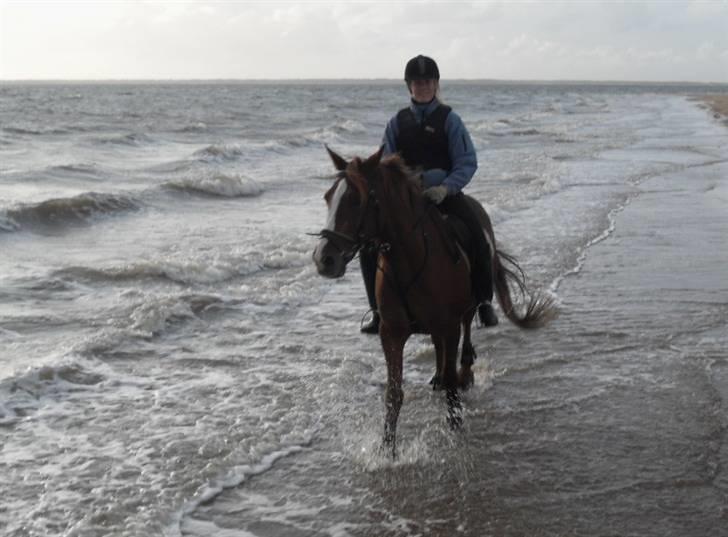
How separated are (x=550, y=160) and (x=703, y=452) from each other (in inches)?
937

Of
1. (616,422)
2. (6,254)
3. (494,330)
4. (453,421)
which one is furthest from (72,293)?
(616,422)

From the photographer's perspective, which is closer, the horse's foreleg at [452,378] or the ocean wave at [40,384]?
the horse's foreleg at [452,378]

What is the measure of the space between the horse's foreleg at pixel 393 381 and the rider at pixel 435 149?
1.31 feet

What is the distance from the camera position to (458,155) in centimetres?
593

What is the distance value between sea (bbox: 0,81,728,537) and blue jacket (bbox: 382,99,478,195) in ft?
6.06

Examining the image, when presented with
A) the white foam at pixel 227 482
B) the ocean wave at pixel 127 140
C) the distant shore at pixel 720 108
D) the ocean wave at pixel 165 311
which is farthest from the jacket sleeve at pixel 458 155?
the distant shore at pixel 720 108

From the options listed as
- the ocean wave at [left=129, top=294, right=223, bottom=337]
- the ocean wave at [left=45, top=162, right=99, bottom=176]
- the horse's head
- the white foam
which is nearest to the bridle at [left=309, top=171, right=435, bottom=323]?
the horse's head

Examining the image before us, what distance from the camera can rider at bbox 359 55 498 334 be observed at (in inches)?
229

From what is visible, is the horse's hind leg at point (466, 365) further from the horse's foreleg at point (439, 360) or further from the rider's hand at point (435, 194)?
the rider's hand at point (435, 194)

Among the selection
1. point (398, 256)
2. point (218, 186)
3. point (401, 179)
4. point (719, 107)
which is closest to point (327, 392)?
point (398, 256)

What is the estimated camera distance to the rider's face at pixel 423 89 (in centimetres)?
584

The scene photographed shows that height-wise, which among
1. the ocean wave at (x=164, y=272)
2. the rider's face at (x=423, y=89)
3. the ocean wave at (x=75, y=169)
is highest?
the rider's face at (x=423, y=89)

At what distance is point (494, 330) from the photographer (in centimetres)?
874

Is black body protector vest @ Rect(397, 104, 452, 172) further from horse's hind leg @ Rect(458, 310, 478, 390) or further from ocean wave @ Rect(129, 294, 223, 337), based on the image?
ocean wave @ Rect(129, 294, 223, 337)
